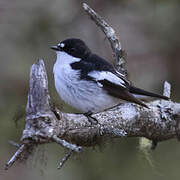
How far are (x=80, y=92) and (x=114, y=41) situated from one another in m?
0.67

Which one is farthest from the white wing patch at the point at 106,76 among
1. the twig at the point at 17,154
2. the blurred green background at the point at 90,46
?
the twig at the point at 17,154

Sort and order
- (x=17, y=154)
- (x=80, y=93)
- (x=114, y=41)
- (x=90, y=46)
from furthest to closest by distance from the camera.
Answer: (x=90, y=46) < (x=114, y=41) < (x=80, y=93) < (x=17, y=154)

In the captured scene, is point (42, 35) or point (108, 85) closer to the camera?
point (108, 85)

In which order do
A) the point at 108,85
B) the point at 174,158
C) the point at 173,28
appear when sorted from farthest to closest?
the point at 173,28, the point at 174,158, the point at 108,85

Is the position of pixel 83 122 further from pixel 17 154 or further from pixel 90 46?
pixel 90 46

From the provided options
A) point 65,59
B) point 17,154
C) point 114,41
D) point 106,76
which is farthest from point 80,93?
point 17,154

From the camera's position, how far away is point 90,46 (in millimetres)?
5582

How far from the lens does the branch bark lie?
8.56ft

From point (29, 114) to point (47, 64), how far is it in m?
2.76

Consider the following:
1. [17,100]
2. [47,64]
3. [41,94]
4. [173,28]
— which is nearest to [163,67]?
[173,28]

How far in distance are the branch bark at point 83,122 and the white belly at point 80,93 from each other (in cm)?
23

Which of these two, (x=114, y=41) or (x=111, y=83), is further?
(x=114, y=41)

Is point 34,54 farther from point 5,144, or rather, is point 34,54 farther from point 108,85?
point 108,85

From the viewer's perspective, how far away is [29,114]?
105 inches
